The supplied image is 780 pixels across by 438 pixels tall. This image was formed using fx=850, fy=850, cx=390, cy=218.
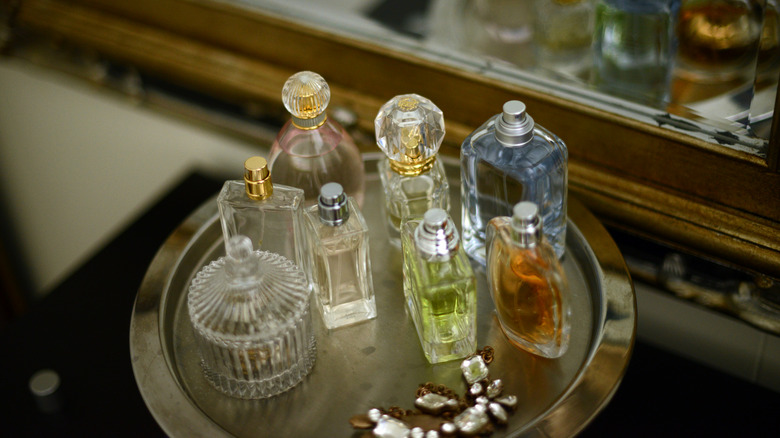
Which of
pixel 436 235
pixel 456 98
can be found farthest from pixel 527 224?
pixel 456 98

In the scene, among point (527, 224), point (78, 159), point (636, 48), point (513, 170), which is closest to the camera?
point (527, 224)

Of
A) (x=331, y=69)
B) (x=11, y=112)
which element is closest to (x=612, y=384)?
(x=331, y=69)

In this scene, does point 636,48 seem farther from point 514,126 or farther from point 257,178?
point 257,178

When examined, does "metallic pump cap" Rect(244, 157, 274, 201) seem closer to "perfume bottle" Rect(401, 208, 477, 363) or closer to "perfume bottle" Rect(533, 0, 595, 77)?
"perfume bottle" Rect(401, 208, 477, 363)

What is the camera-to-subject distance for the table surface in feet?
2.40

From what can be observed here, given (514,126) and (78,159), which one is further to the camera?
(78,159)

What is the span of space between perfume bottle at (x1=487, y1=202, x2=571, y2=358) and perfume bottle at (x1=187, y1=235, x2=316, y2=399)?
14 centimetres

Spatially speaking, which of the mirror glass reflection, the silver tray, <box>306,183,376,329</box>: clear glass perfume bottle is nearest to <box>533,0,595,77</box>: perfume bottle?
the mirror glass reflection

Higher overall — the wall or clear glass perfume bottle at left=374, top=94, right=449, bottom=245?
clear glass perfume bottle at left=374, top=94, right=449, bottom=245

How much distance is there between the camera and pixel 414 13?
0.93 m

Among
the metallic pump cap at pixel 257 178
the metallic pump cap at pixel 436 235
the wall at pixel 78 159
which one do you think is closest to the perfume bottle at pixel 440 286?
the metallic pump cap at pixel 436 235

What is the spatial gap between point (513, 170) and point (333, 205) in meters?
0.14

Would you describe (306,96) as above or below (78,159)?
above

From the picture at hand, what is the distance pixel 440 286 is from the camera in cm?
60
